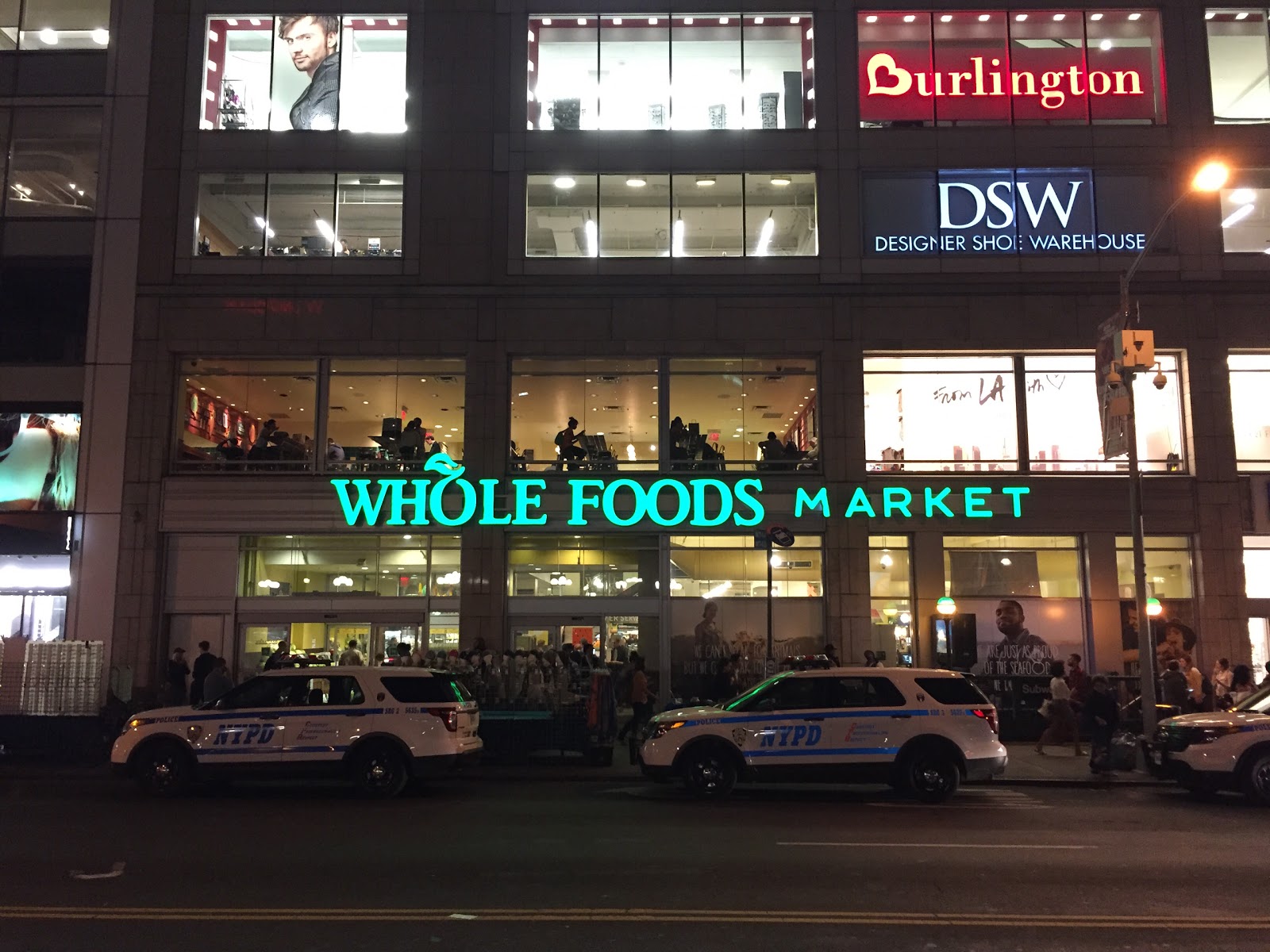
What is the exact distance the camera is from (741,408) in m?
23.5

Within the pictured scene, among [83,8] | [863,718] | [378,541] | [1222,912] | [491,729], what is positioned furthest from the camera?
[83,8]

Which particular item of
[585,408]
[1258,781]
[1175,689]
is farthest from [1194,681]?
[585,408]

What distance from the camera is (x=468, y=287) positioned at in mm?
23609

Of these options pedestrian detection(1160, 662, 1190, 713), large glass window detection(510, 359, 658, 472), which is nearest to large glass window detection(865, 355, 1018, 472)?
large glass window detection(510, 359, 658, 472)

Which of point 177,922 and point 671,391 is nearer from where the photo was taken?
point 177,922

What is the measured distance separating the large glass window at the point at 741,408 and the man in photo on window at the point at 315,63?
10654 millimetres

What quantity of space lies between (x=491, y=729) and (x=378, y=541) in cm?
749

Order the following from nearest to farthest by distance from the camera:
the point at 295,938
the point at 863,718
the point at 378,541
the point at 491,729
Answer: the point at 295,938 < the point at 863,718 < the point at 491,729 < the point at 378,541

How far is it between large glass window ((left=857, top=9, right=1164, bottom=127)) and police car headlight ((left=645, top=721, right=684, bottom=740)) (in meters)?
16.5

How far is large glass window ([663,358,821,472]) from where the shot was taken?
23391 mm

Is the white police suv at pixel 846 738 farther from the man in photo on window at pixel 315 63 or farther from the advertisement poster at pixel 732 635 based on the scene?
the man in photo on window at pixel 315 63

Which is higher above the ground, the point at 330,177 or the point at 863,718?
the point at 330,177

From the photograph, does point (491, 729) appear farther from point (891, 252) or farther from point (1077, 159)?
point (1077, 159)

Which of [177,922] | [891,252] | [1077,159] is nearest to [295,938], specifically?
[177,922]
